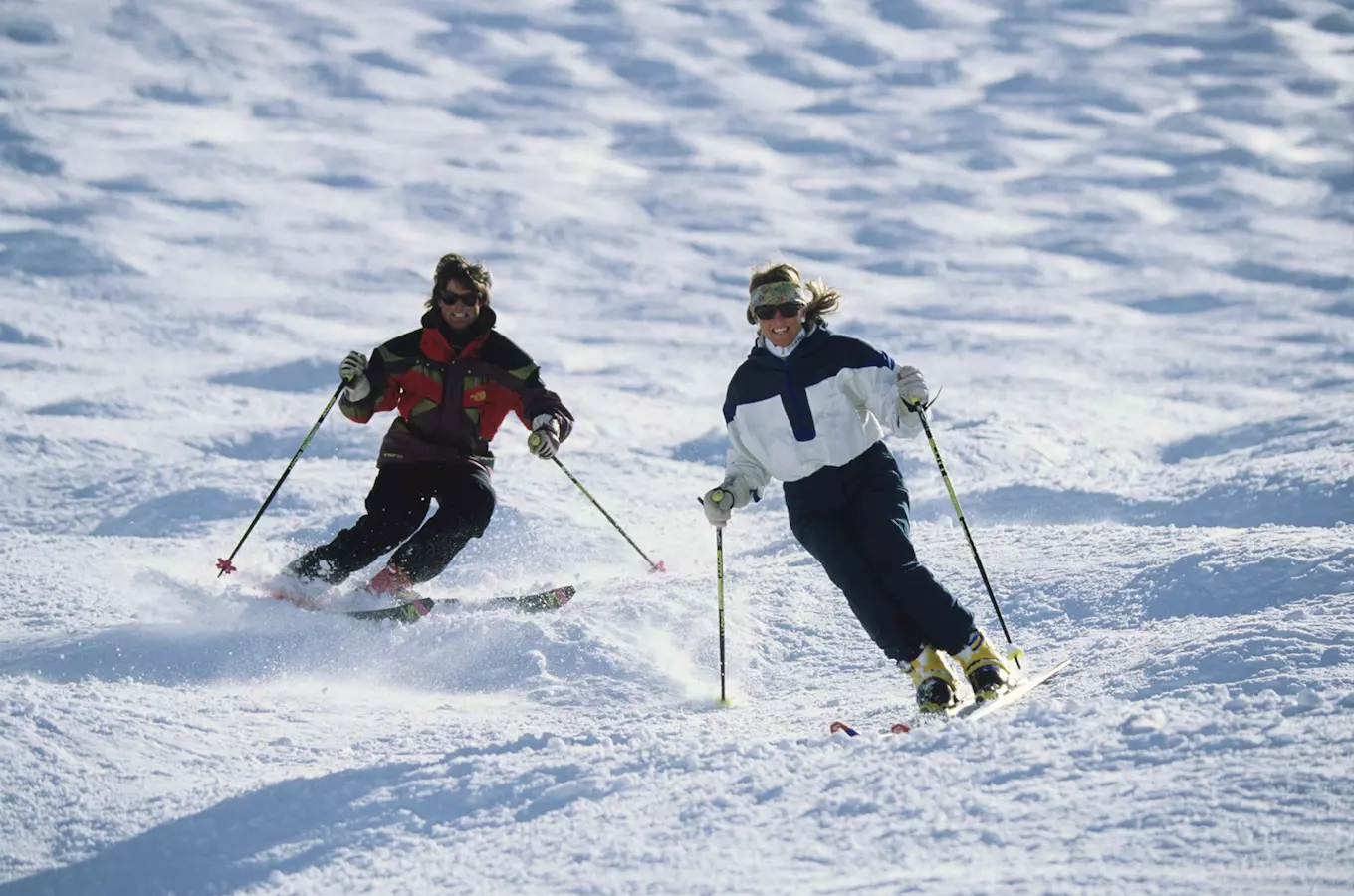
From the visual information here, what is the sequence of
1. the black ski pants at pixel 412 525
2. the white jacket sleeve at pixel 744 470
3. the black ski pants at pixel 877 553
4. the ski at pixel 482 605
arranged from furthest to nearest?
the black ski pants at pixel 412 525, the ski at pixel 482 605, the white jacket sleeve at pixel 744 470, the black ski pants at pixel 877 553

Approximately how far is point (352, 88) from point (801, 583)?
16.9m

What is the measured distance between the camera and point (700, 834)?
9.64 ft

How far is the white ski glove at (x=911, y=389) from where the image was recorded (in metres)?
4.16

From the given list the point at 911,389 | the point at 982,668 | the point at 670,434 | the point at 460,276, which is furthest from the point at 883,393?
the point at 670,434

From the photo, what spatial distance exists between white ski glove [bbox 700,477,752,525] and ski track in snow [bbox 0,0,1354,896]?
680mm

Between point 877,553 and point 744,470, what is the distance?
0.62 meters

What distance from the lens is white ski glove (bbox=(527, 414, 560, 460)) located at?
18.4ft

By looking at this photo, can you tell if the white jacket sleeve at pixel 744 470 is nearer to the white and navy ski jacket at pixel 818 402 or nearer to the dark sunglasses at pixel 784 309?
the white and navy ski jacket at pixel 818 402

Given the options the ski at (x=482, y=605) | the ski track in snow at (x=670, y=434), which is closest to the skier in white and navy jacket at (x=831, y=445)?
the ski track in snow at (x=670, y=434)

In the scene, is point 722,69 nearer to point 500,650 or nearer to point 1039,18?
point 1039,18

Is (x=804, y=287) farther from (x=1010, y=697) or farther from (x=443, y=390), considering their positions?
(x=443, y=390)

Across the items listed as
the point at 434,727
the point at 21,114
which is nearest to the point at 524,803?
the point at 434,727

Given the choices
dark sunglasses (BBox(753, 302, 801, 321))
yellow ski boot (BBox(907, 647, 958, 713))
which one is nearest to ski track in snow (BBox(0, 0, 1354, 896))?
yellow ski boot (BBox(907, 647, 958, 713))

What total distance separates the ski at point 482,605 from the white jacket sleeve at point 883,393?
1876 millimetres
